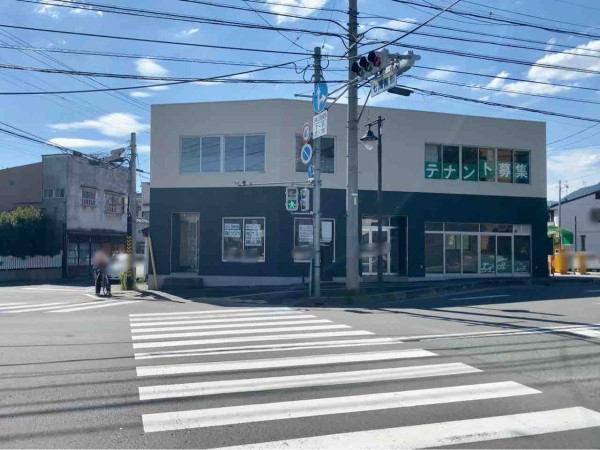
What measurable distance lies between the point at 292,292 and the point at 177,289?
569 centimetres

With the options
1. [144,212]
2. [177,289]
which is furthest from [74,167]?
[177,289]

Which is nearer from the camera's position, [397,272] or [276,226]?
[276,226]

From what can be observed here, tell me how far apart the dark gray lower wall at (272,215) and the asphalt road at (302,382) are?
994cm

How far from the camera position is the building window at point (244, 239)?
941 inches

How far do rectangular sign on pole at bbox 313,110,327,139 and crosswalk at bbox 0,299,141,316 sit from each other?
866 cm

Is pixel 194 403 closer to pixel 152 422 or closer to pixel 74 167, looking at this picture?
pixel 152 422

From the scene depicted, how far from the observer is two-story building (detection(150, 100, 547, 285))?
935 inches

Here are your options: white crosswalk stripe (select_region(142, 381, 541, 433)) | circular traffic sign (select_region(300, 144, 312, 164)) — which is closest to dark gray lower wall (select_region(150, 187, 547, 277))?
circular traffic sign (select_region(300, 144, 312, 164))

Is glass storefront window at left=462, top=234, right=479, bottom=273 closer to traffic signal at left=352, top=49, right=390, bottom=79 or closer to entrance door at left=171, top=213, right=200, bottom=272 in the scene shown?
entrance door at left=171, top=213, right=200, bottom=272

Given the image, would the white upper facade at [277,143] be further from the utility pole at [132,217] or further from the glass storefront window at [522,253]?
the glass storefront window at [522,253]

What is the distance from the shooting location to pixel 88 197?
39.5 metres

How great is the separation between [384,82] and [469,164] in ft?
47.7

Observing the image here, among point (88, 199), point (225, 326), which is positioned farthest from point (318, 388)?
point (88, 199)

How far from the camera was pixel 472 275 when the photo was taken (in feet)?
87.1
